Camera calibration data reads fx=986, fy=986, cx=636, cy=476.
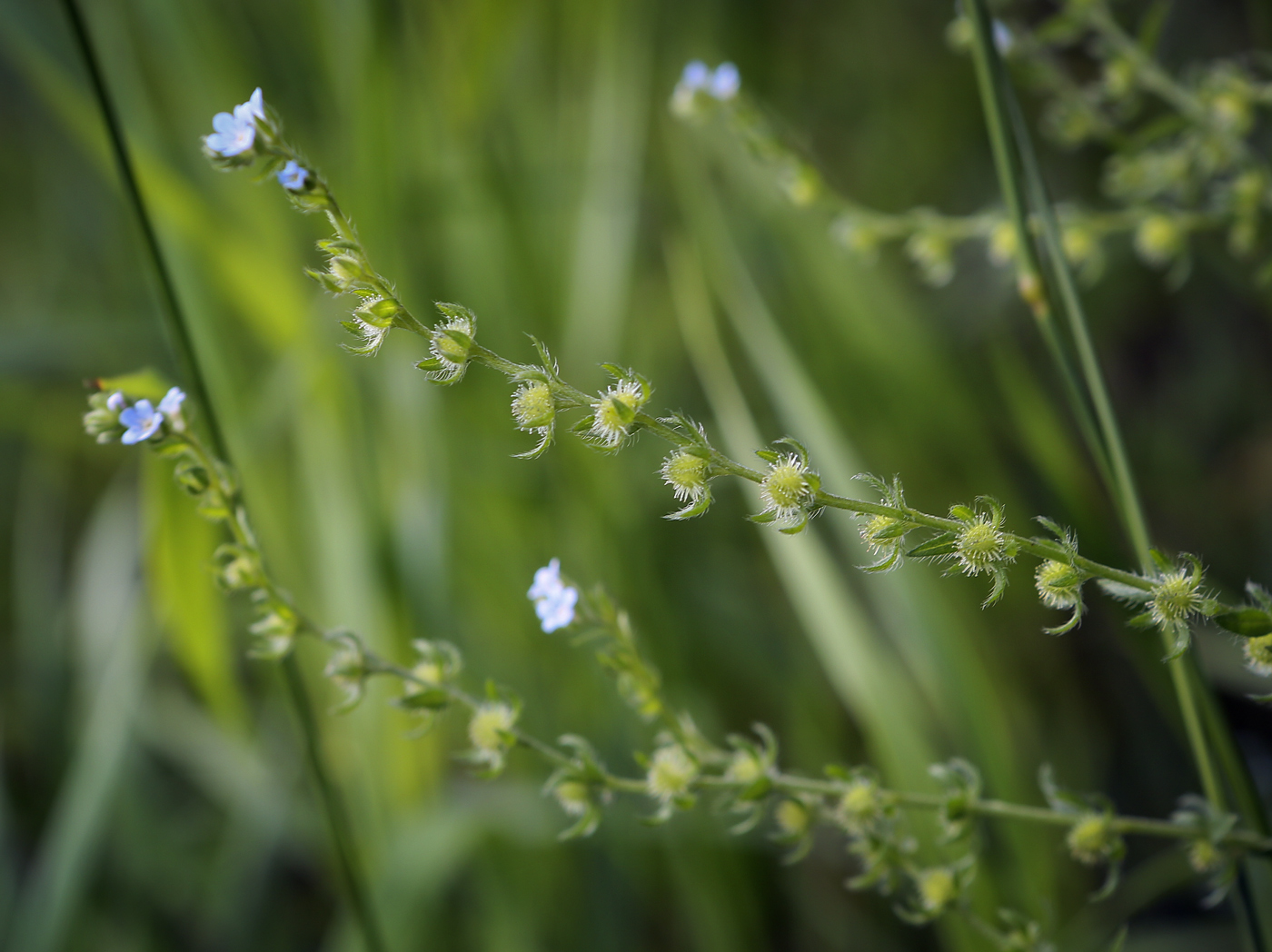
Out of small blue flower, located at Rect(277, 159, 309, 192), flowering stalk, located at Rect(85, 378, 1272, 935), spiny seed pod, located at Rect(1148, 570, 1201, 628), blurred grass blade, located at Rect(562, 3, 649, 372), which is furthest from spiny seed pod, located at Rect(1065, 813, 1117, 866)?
blurred grass blade, located at Rect(562, 3, 649, 372)

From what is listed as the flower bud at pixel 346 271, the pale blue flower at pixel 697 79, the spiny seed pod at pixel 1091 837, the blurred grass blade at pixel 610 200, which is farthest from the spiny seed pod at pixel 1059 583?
the blurred grass blade at pixel 610 200

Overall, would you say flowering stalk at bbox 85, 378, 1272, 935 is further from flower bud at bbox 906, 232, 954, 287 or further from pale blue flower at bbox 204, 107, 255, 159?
flower bud at bbox 906, 232, 954, 287

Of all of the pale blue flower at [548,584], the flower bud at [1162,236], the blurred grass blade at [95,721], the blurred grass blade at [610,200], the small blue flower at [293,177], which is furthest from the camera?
the blurred grass blade at [610,200]

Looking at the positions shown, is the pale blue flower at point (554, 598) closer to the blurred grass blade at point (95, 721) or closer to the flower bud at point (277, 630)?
the flower bud at point (277, 630)

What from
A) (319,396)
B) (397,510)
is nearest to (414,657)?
(397,510)

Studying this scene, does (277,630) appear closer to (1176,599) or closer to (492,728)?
(492,728)

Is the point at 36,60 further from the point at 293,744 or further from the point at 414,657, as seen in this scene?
the point at 293,744
